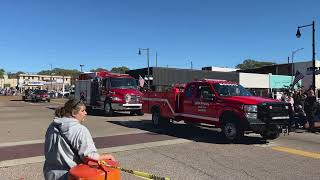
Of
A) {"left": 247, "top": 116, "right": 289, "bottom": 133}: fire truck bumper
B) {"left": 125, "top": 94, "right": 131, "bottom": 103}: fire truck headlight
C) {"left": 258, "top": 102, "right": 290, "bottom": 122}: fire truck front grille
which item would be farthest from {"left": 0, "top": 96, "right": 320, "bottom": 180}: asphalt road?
{"left": 125, "top": 94, "right": 131, "bottom": 103}: fire truck headlight

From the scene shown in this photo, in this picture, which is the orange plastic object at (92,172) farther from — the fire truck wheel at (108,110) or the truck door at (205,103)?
the fire truck wheel at (108,110)

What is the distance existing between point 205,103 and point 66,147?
37.1ft

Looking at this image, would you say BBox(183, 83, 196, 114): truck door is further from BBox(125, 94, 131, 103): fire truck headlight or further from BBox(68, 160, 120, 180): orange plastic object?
BBox(68, 160, 120, 180): orange plastic object

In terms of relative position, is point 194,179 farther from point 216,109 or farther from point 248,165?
point 216,109

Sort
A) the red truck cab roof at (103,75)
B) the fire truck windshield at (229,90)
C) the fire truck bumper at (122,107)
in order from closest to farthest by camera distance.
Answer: the fire truck windshield at (229,90), the fire truck bumper at (122,107), the red truck cab roof at (103,75)

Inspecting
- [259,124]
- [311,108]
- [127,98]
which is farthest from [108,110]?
[259,124]

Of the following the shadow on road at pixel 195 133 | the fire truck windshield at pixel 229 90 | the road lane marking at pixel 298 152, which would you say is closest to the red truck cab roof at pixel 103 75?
the shadow on road at pixel 195 133

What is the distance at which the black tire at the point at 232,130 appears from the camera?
13.8m

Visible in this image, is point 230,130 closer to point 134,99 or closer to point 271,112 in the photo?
point 271,112

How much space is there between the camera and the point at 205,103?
15.4m

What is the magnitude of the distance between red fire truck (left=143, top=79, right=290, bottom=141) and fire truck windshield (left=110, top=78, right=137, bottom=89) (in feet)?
28.4

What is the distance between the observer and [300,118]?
18406mm

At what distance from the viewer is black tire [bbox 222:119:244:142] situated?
13.8 metres

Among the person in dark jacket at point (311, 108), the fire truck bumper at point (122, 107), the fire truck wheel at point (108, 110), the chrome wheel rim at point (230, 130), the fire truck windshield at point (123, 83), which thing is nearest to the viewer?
the chrome wheel rim at point (230, 130)
